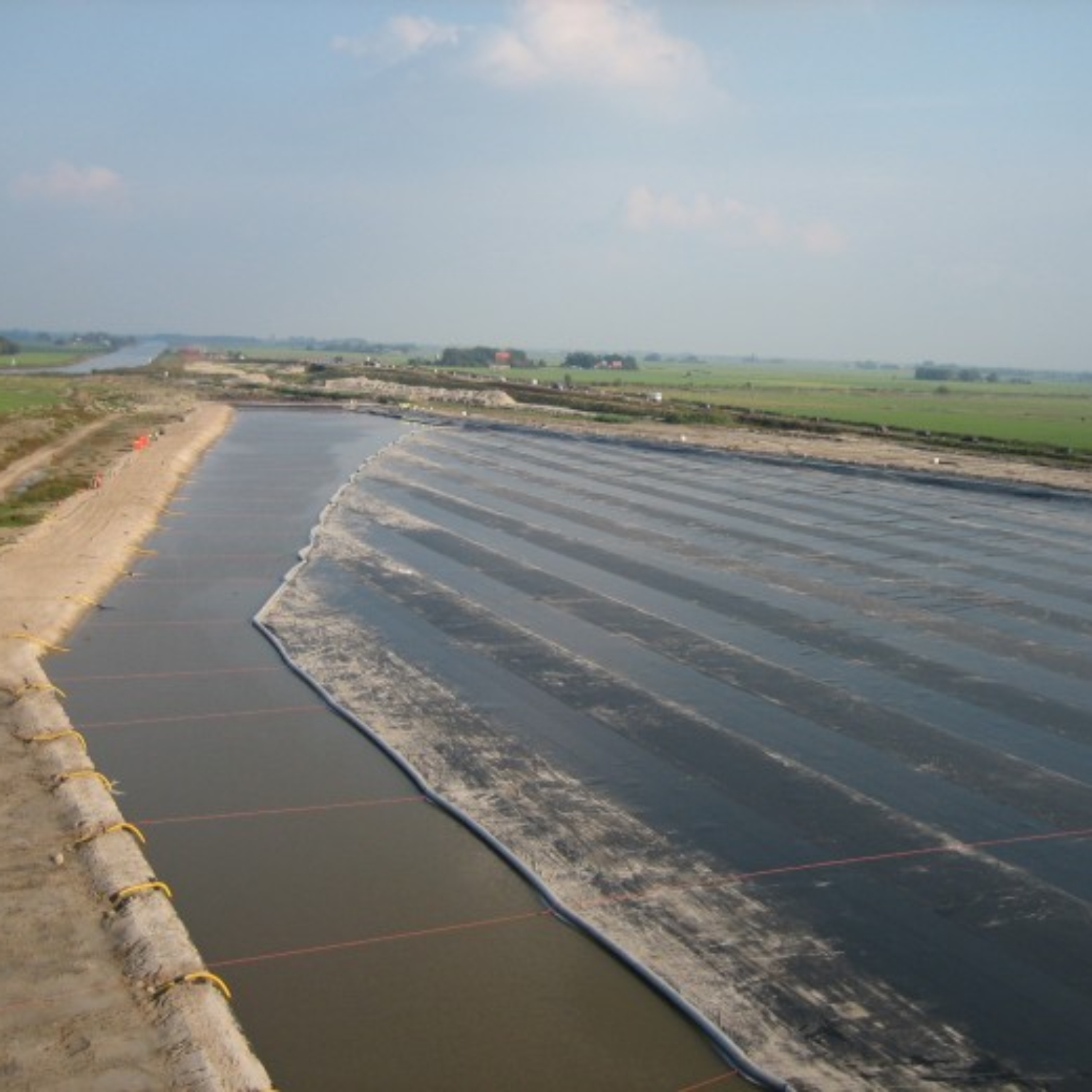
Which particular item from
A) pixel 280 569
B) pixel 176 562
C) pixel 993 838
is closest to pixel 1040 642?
pixel 993 838

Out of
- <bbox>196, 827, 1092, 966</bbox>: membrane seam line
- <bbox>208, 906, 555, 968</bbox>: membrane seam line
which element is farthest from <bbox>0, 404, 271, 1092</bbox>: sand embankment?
<bbox>196, 827, 1092, 966</bbox>: membrane seam line

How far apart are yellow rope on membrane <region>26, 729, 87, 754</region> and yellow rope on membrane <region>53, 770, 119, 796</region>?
2.47 ft

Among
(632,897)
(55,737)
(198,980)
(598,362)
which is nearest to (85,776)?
(55,737)

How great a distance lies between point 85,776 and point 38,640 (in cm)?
495

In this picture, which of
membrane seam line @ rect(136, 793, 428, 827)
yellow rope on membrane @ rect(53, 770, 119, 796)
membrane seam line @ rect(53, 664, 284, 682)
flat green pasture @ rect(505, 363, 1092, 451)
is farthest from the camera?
flat green pasture @ rect(505, 363, 1092, 451)

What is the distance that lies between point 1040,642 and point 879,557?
227 inches

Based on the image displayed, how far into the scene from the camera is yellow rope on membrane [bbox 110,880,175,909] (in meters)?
7.82

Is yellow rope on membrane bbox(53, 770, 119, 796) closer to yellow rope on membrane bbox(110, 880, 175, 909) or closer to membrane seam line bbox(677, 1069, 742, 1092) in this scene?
yellow rope on membrane bbox(110, 880, 175, 909)

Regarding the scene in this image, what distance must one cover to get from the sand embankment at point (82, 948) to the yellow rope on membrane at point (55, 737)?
0.02 m

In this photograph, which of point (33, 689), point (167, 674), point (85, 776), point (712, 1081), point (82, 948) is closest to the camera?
point (712, 1081)

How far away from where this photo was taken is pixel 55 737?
10.9 metres

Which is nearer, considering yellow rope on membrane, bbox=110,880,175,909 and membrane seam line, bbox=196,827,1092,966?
membrane seam line, bbox=196,827,1092,966

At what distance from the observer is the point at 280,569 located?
19.6m

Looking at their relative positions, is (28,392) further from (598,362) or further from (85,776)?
(598,362)
